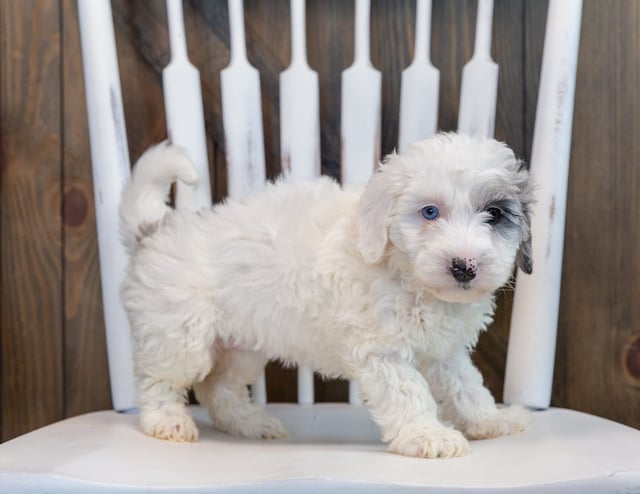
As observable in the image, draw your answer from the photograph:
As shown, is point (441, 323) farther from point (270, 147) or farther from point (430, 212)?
point (270, 147)

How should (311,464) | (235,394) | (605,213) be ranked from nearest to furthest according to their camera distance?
(311,464) < (235,394) < (605,213)

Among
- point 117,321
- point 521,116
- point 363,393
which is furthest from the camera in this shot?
point 521,116

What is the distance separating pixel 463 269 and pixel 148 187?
42 cm

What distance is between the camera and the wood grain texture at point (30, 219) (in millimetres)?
1241

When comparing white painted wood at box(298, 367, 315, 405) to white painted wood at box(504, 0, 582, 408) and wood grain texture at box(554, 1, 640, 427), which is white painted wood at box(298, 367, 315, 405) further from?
wood grain texture at box(554, 1, 640, 427)

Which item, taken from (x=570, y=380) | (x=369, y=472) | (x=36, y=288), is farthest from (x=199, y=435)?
(x=570, y=380)

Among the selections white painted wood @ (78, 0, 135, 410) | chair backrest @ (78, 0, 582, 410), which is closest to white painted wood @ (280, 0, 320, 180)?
chair backrest @ (78, 0, 582, 410)

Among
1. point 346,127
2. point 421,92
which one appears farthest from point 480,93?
point 346,127

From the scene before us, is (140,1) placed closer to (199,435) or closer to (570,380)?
(199,435)

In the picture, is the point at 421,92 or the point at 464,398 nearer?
the point at 464,398

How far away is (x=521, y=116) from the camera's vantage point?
3.94ft

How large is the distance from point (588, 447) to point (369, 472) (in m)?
0.21

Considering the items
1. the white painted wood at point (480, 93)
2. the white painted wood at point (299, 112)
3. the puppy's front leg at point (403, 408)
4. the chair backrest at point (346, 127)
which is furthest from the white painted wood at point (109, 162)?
the white painted wood at point (480, 93)

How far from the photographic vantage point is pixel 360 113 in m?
1.05
